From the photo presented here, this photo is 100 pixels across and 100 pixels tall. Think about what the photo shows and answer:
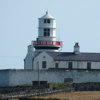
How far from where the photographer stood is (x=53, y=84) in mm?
100000

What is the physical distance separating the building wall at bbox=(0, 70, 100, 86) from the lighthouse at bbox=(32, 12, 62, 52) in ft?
19.6

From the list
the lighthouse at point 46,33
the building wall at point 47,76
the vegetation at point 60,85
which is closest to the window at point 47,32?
the lighthouse at point 46,33

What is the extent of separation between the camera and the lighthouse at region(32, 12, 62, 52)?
109062 millimetres

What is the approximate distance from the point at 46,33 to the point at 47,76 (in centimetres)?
718

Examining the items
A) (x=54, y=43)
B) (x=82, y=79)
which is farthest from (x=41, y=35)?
(x=82, y=79)

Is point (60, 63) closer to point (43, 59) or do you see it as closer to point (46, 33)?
point (43, 59)

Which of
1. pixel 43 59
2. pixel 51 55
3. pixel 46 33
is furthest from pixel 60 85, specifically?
pixel 46 33

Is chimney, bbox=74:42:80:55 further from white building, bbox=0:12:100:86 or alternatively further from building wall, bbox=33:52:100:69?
building wall, bbox=33:52:100:69

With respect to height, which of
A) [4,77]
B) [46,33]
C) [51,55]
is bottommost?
[4,77]

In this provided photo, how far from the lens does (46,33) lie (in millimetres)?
109312

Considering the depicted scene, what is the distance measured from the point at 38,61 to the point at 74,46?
4.73m

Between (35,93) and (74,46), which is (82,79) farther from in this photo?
(35,93)

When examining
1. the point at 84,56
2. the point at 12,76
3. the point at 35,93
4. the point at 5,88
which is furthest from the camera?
the point at 84,56

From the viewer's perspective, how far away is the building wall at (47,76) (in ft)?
337
